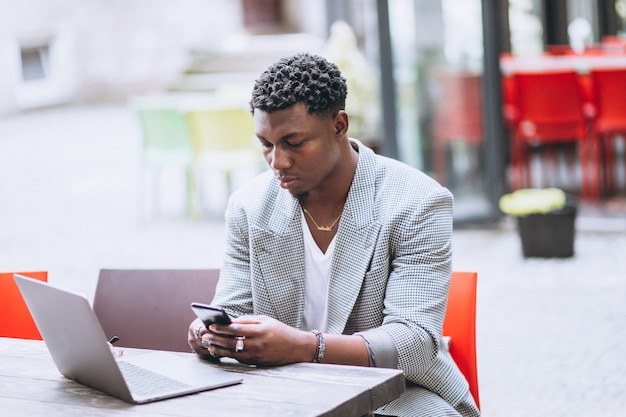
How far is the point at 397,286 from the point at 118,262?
15.9ft

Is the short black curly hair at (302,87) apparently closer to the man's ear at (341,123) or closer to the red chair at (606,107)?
the man's ear at (341,123)

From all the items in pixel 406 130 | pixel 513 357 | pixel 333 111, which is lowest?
pixel 513 357

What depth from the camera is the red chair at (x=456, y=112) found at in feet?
24.3

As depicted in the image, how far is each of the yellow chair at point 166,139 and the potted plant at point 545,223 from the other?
9.49ft

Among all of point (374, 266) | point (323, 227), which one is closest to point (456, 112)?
point (323, 227)

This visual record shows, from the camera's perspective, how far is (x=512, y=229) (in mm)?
7488

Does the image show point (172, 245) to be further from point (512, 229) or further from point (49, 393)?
point (49, 393)

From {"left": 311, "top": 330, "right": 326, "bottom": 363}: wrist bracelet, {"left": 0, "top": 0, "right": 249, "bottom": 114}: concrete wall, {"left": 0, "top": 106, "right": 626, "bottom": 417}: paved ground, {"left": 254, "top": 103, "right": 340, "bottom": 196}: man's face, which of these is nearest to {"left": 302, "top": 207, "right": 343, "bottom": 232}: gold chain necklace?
{"left": 254, "top": 103, "right": 340, "bottom": 196}: man's face

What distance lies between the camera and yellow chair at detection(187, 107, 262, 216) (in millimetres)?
8250

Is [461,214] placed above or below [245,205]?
below

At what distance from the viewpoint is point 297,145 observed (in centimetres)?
243

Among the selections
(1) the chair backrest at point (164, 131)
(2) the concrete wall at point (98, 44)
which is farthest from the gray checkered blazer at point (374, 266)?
(2) the concrete wall at point (98, 44)

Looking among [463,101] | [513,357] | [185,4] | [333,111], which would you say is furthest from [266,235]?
[185,4]

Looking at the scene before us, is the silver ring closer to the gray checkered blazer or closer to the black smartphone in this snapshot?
the black smartphone
